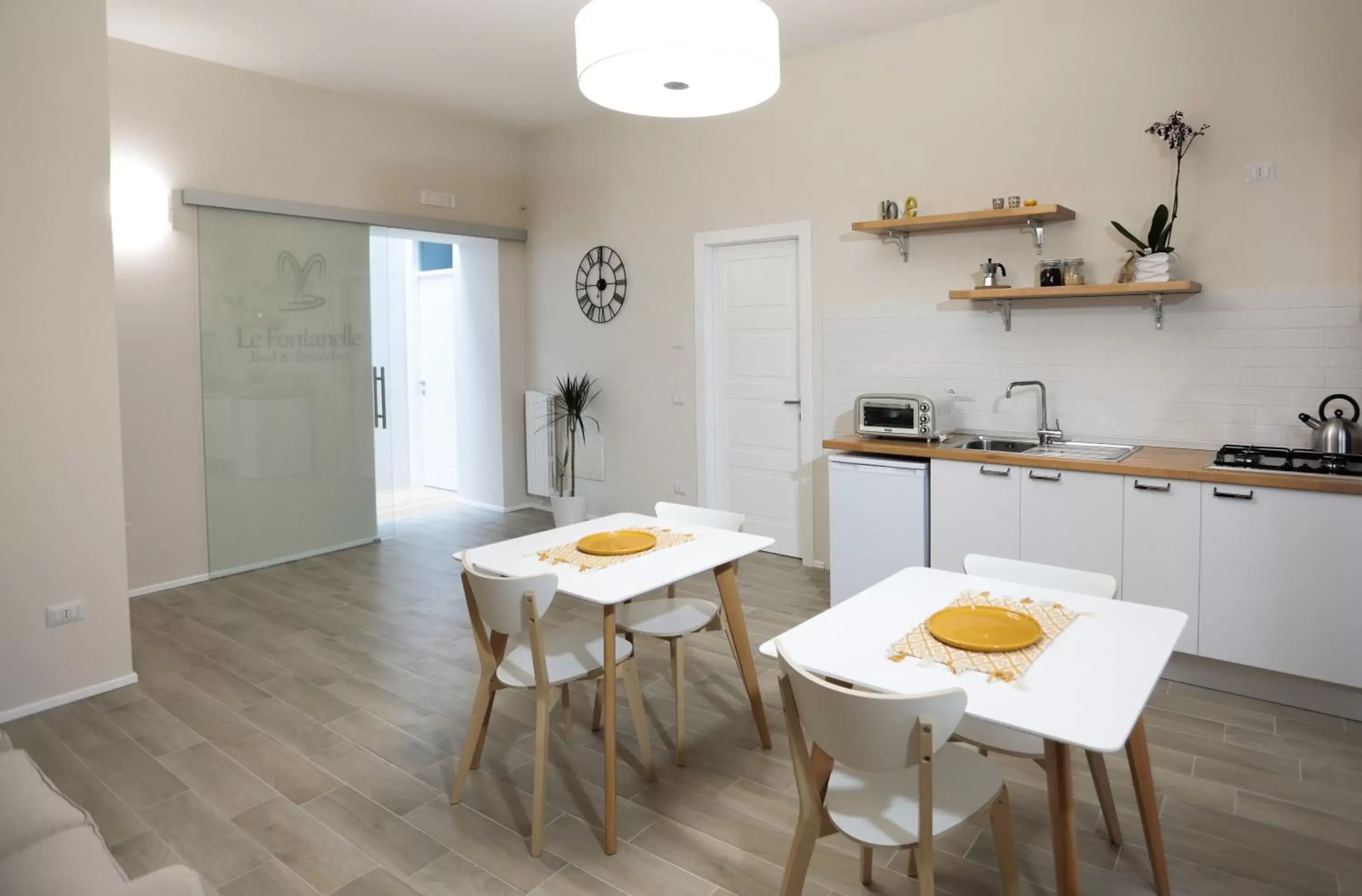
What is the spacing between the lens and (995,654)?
6.43ft

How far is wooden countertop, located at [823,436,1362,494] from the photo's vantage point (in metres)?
3.25

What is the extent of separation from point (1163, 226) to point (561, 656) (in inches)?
126

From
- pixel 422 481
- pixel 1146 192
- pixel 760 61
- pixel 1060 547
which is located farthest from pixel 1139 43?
pixel 422 481

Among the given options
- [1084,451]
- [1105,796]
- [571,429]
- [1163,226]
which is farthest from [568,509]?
[1105,796]

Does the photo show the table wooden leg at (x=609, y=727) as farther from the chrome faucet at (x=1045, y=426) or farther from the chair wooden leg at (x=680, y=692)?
the chrome faucet at (x=1045, y=426)

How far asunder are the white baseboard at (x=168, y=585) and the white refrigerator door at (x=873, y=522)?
12.3 ft

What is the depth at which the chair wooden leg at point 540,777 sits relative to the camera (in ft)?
8.21

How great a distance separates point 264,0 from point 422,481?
4.95 m

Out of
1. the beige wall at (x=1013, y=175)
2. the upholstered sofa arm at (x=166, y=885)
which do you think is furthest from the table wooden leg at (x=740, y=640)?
the beige wall at (x=1013, y=175)

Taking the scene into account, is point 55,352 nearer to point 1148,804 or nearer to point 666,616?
point 666,616

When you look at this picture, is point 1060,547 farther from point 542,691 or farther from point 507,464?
point 507,464

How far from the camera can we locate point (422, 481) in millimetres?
8570

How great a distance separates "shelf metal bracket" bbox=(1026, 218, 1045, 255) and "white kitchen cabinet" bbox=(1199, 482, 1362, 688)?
58.8 inches

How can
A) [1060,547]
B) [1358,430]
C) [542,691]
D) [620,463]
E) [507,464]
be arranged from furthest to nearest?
[507,464], [620,463], [1060,547], [1358,430], [542,691]
